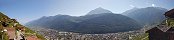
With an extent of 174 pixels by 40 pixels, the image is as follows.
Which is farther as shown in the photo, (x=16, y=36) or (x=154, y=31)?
(x=154, y=31)

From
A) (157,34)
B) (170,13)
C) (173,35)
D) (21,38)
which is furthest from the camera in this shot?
(157,34)

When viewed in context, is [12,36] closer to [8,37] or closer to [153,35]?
[8,37]

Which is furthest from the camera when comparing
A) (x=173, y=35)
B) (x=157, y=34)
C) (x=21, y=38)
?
(x=157, y=34)

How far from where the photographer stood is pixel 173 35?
2644cm

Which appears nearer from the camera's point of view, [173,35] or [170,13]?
[173,35]

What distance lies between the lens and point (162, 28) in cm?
4403

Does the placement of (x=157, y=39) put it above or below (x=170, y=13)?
below

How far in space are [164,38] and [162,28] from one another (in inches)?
115

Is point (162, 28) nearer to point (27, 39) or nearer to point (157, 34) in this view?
point (157, 34)

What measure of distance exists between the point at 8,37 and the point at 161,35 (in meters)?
24.1

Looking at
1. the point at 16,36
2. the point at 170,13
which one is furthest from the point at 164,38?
the point at 16,36

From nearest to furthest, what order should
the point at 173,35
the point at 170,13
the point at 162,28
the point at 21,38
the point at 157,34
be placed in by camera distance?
1. the point at 173,35
2. the point at 170,13
3. the point at 21,38
4. the point at 162,28
5. the point at 157,34

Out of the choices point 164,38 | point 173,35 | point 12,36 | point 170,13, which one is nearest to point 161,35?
point 164,38

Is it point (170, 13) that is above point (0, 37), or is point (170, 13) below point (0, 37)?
above
